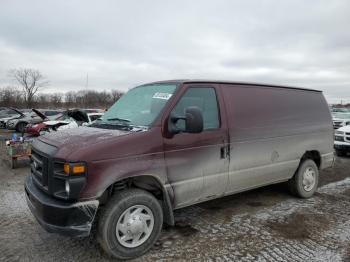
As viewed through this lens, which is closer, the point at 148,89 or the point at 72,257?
the point at 72,257

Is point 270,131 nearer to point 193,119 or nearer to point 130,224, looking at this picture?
point 193,119

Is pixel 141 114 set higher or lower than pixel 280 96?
lower

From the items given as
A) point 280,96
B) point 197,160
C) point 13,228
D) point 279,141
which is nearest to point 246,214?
point 279,141

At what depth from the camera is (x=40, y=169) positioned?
142 inches

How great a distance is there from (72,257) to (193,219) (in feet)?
6.14

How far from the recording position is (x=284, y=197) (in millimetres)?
5859

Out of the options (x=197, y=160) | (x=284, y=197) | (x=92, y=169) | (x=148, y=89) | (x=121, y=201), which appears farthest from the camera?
(x=284, y=197)

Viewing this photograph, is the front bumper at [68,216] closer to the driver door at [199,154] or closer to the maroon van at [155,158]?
the maroon van at [155,158]

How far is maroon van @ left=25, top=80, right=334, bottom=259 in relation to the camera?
125 inches

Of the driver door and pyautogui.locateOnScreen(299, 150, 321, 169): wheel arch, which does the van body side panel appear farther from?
the driver door

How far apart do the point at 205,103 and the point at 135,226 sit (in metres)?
1.85

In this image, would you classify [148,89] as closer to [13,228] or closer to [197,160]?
[197,160]

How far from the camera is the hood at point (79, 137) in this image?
3.29m

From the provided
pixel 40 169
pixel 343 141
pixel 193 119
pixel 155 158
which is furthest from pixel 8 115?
pixel 193 119
